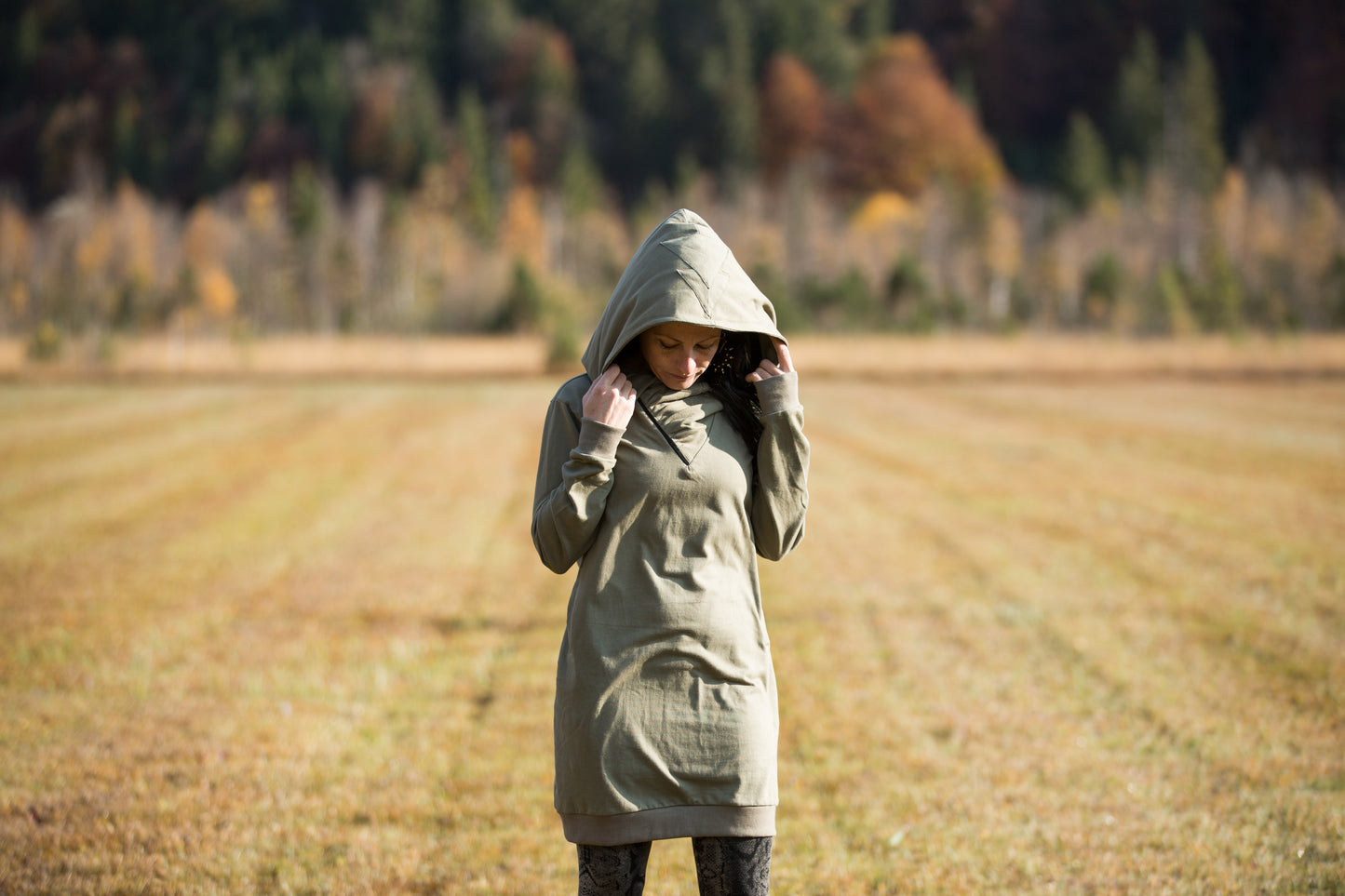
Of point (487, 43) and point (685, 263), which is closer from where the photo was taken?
point (685, 263)

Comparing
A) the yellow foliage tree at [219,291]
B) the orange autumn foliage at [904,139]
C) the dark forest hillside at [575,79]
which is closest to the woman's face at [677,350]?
the yellow foliage tree at [219,291]

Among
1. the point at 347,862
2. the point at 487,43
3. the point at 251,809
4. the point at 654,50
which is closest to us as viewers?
the point at 347,862

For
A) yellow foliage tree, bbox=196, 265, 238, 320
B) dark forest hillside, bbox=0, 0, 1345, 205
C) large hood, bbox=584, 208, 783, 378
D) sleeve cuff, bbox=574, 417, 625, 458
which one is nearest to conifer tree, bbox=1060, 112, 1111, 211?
dark forest hillside, bbox=0, 0, 1345, 205

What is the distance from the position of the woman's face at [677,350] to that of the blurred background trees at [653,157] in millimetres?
39598

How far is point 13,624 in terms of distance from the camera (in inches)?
303

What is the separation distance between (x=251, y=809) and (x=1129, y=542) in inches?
313

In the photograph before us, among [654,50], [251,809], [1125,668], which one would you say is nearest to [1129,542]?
[1125,668]

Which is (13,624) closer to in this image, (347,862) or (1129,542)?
(347,862)

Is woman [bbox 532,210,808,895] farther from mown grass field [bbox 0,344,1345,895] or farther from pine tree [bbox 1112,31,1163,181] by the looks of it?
pine tree [bbox 1112,31,1163,181]

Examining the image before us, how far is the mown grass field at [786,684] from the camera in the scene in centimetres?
428

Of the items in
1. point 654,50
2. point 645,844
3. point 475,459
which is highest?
point 654,50

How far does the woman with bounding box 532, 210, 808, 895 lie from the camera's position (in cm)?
264

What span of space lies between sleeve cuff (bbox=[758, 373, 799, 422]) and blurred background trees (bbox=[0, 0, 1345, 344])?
130ft

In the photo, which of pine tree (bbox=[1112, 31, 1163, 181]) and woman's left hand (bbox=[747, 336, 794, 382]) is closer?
woman's left hand (bbox=[747, 336, 794, 382])
